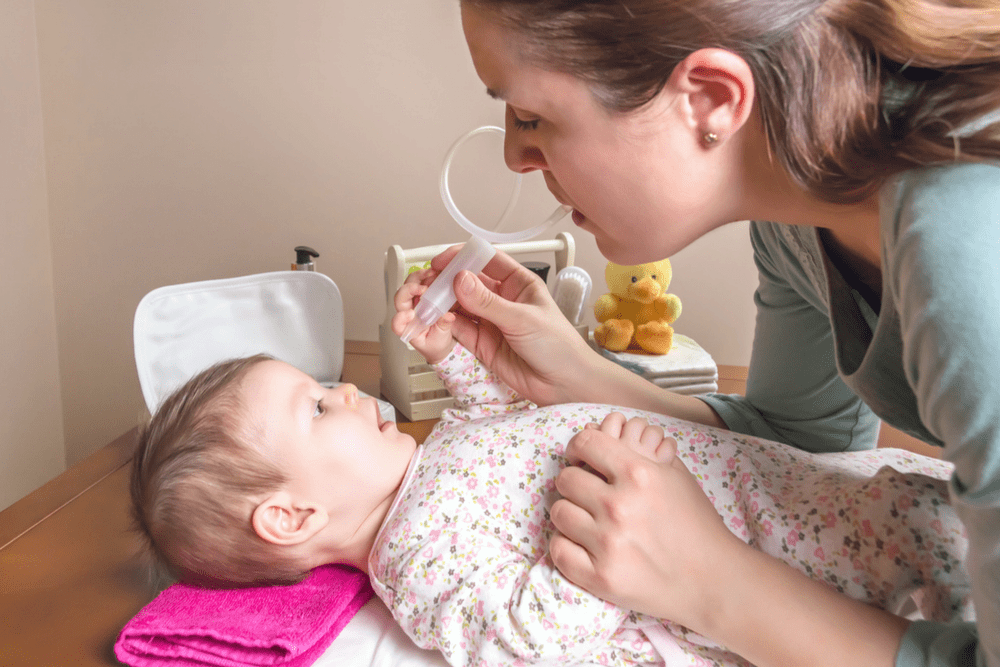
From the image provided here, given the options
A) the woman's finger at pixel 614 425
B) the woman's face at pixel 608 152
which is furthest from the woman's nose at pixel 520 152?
the woman's finger at pixel 614 425

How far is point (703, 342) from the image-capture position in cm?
151

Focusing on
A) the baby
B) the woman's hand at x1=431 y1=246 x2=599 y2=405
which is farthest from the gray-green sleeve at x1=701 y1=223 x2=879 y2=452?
the woman's hand at x1=431 y1=246 x2=599 y2=405

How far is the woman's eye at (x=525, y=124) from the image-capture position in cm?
68

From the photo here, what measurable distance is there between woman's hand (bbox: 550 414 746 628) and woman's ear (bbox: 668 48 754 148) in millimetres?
309

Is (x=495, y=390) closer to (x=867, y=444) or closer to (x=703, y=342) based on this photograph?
(x=867, y=444)

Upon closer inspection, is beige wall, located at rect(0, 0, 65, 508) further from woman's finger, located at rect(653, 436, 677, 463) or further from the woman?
woman's finger, located at rect(653, 436, 677, 463)

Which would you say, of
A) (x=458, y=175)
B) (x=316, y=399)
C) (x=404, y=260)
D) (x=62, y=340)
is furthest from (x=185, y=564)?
(x=62, y=340)

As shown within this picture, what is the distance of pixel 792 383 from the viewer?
0.95 m

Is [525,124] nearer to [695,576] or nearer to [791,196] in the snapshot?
[791,196]

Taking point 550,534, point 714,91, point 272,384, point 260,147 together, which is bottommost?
point 550,534

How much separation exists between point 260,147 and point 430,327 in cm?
84

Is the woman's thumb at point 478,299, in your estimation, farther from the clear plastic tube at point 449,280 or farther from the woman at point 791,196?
the woman at point 791,196

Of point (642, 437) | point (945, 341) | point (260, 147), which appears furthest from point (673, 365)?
point (260, 147)

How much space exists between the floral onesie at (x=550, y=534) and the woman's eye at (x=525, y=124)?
1.14ft
